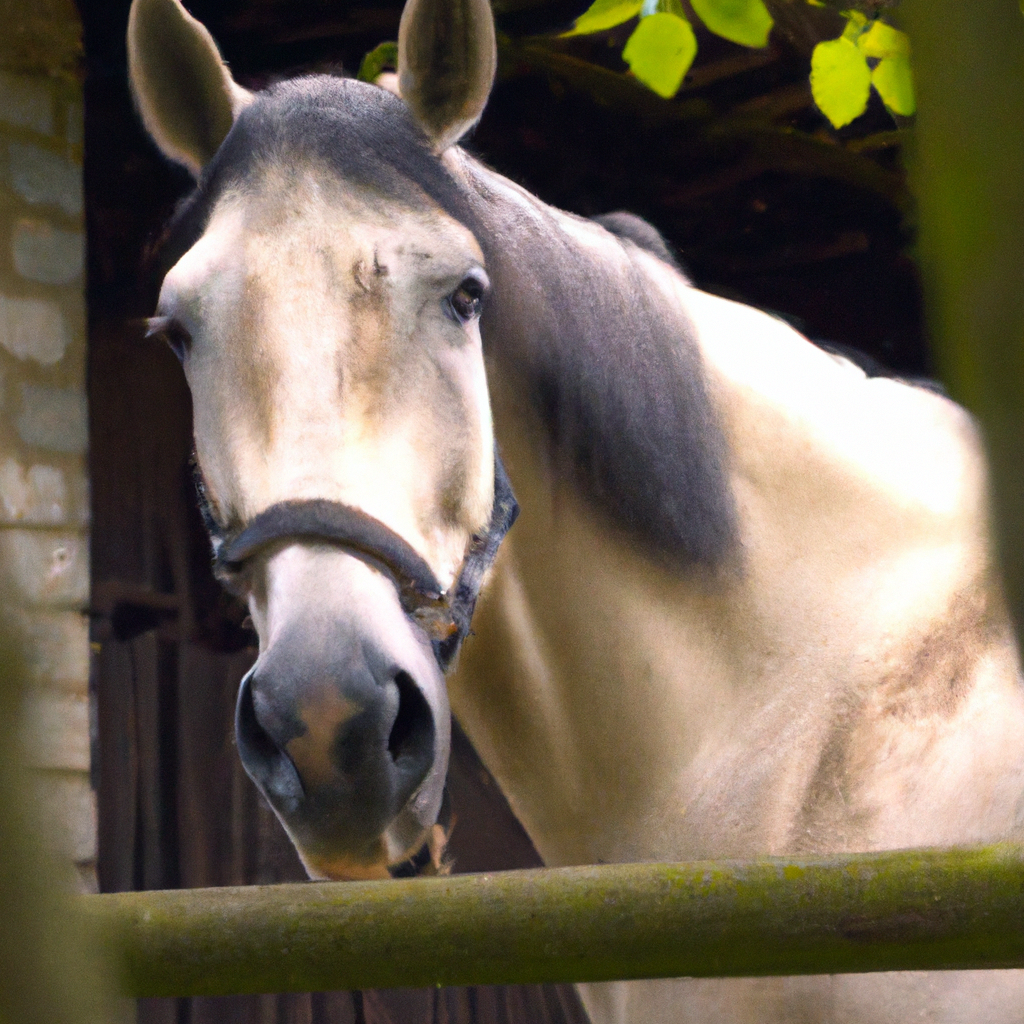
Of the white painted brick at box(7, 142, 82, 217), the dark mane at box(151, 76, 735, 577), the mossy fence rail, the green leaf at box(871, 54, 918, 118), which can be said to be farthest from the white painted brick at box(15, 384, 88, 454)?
the mossy fence rail

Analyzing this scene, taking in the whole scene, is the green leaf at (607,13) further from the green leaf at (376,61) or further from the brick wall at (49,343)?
the brick wall at (49,343)

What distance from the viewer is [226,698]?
273 cm

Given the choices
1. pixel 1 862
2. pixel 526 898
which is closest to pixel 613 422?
pixel 526 898

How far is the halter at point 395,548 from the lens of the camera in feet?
3.40

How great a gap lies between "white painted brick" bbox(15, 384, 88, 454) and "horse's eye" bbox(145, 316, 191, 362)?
143 cm

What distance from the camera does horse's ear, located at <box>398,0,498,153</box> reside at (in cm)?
127

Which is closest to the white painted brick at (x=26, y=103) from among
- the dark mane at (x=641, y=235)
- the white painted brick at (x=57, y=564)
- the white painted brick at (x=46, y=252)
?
the white painted brick at (x=46, y=252)

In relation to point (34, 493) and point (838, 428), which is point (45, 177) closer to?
point (34, 493)

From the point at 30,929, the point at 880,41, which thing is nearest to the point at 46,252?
the point at 880,41

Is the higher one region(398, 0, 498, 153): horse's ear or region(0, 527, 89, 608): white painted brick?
region(398, 0, 498, 153): horse's ear

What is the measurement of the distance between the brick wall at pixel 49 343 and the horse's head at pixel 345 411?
1366mm

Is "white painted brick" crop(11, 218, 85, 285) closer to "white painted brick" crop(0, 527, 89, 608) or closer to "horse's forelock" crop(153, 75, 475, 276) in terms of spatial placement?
"white painted brick" crop(0, 527, 89, 608)

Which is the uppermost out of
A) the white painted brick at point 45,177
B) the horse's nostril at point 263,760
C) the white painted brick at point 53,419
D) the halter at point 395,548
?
the halter at point 395,548

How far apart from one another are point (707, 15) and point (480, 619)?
2.68 ft
